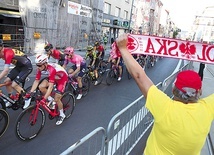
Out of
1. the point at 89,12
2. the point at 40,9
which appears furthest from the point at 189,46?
the point at 89,12

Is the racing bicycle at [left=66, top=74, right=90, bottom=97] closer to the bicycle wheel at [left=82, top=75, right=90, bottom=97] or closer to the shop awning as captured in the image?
the bicycle wheel at [left=82, top=75, right=90, bottom=97]

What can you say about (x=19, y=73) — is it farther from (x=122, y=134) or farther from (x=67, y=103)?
(x=122, y=134)

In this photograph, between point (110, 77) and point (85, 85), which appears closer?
point (85, 85)

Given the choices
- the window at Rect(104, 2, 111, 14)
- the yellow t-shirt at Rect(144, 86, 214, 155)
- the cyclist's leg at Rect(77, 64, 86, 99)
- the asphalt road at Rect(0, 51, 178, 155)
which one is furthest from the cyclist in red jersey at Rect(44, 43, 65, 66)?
the window at Rect(104, 2, 111, 14)

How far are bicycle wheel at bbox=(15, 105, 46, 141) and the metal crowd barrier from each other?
1.35 m

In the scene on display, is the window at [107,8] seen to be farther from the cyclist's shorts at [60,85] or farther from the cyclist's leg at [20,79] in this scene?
Answer: the cyclist's shorts at [60,85]

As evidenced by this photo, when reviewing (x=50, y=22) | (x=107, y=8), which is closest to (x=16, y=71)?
(x=50, y=22)

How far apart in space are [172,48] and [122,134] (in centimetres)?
218

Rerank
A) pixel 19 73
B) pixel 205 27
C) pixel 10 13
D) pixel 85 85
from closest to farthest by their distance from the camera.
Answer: pixel 19 73
pixel 85 85
pixel 10 13
pixel 205 27

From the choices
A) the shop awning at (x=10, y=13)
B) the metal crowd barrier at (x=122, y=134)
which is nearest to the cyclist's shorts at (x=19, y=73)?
the metal crowd barrier at (x=122, y=134)

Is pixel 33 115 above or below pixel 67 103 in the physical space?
above

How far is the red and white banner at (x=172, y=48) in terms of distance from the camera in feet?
15.4

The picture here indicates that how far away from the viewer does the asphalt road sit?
14.7 feet

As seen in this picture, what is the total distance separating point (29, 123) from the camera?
4766 mm
